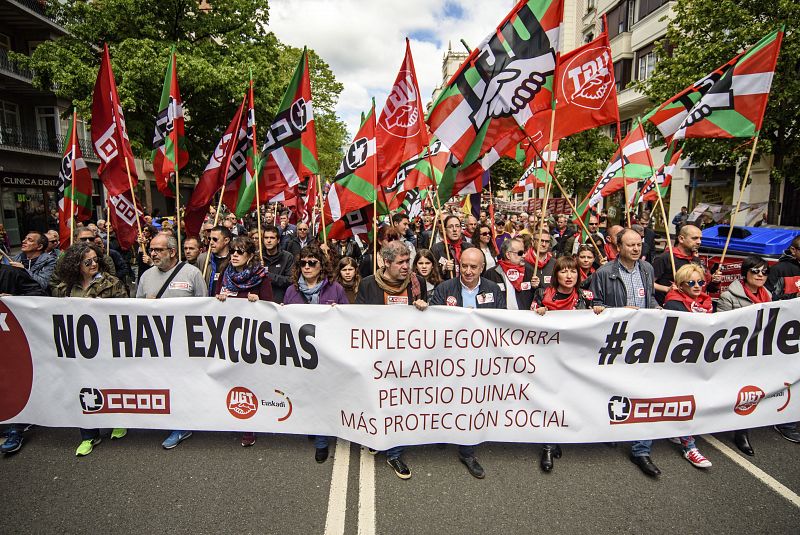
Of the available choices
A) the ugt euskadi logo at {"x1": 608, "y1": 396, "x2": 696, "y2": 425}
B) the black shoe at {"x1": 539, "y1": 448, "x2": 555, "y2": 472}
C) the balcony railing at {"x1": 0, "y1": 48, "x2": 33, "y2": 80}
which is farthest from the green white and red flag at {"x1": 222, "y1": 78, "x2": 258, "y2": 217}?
the balcony railing at {"x1": 0, "y1": 48, "x2": 33, "y2": 80}

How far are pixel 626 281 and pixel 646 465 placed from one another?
1.66m

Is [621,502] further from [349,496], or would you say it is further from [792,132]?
[792,132]

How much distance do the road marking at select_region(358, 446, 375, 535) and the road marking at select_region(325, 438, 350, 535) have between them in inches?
4.6

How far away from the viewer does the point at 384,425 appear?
359cm

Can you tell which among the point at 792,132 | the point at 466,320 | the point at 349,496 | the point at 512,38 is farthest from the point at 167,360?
the point at 792,132

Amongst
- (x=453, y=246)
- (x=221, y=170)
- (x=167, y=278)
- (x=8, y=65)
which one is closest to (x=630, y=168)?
(x=453, y=246)

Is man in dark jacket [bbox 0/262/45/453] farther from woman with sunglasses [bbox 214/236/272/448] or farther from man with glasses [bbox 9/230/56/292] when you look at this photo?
woman with sunglasses [bbox 214/236/272/448]

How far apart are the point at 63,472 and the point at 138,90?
15867 mm

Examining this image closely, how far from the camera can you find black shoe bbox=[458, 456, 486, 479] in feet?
11.3

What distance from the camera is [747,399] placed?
381 centimetres

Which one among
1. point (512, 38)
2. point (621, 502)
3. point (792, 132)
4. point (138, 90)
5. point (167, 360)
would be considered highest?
point (138, 90)

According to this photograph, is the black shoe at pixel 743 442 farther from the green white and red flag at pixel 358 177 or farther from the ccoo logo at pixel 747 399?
the green white and red flag at pixel 358 177

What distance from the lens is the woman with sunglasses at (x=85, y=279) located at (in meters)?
3.98

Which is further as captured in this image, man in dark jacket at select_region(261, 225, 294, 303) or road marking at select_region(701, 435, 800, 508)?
man in dark jacket at select_region(261, 225, 294, 303)
